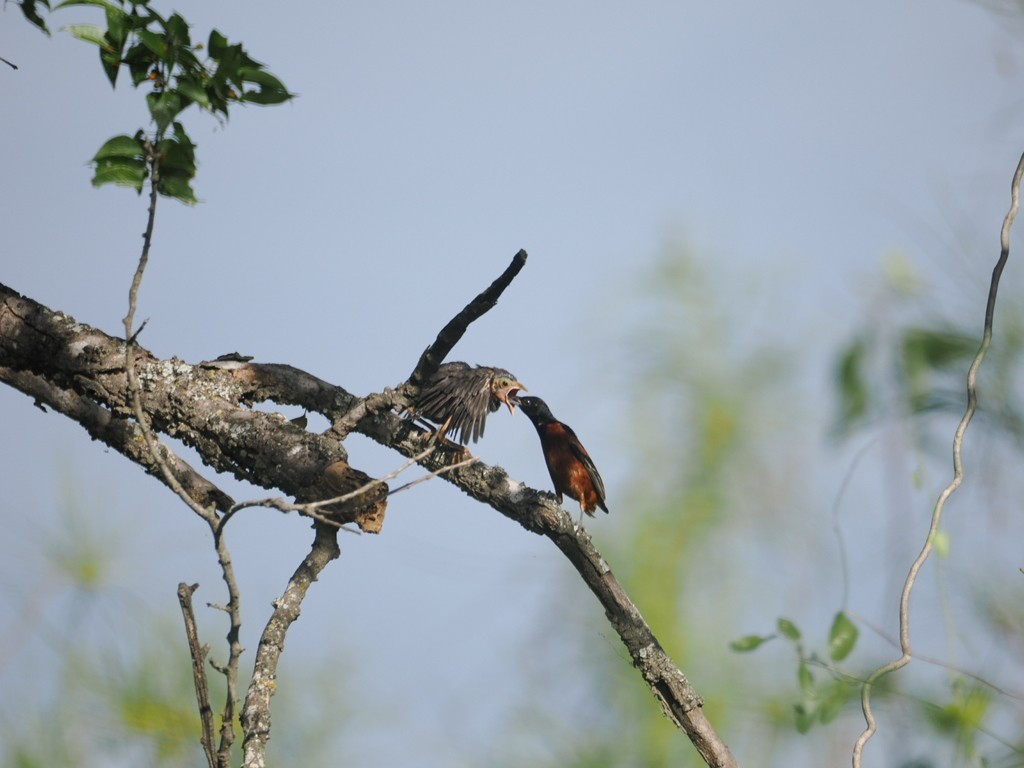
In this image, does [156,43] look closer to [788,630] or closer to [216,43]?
[216,43]

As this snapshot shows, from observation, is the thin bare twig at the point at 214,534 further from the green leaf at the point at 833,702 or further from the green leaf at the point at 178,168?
the green leaf at the point at 833,702

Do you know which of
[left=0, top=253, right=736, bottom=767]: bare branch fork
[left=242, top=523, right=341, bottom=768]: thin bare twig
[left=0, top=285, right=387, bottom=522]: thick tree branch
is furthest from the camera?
[left=0, top=285, right=387, bottom=522]: thick tree branch

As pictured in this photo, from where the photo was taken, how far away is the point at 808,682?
2.24 meters

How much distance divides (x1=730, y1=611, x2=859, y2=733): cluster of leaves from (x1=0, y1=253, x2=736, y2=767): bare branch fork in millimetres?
693

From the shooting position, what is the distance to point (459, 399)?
10.6 feet

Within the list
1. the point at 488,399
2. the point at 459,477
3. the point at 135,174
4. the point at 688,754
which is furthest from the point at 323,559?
the point at 688,754

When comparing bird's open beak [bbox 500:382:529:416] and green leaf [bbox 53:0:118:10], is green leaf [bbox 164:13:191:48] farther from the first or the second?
bird's open beak [bbox 500:382:529:416]

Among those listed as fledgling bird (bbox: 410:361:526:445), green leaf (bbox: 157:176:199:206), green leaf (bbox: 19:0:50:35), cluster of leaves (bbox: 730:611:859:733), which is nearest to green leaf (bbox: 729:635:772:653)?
cluster of leaves (bbox: 730:611:859:733)

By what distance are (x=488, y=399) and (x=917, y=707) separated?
5.07 feet

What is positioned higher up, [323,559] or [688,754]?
[688,754]

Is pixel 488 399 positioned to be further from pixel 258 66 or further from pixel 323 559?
pixel 258 66

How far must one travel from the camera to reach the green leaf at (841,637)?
2.25 metres

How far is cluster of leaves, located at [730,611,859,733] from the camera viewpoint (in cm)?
212

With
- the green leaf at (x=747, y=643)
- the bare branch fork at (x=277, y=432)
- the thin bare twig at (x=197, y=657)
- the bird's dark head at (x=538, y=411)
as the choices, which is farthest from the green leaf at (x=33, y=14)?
the bird's dark head at (x=538, y=411)
